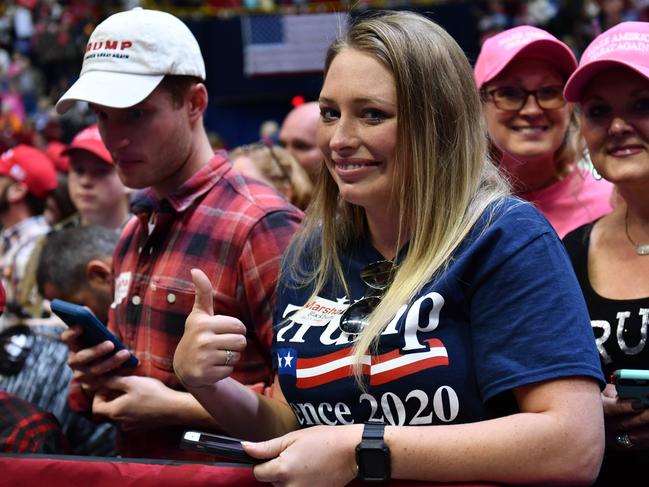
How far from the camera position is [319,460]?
1.59 meters

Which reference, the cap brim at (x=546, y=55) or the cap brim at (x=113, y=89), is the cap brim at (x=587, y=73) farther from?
the cap brim at (x=113, y=89)

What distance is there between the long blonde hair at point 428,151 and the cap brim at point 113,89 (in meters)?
0.70

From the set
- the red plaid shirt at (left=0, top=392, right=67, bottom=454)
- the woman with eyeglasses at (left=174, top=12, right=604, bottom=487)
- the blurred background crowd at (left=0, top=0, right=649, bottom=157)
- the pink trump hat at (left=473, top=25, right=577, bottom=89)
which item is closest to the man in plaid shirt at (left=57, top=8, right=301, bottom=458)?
the red plaid shirt at (left=0, top=392, right=67, bottom=454)

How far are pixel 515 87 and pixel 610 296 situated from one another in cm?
101

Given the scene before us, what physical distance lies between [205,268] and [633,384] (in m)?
1.08

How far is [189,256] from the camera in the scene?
2389 mm

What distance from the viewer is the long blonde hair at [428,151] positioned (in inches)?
67.7

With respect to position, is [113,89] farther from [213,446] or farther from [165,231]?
[213,446]

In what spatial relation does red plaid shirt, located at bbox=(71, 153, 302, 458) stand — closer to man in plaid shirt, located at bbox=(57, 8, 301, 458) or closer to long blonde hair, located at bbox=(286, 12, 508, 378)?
man in plaid shirt, located at bbox=(57, 8, 301, 458)

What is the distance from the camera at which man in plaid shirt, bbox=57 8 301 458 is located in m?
2.29

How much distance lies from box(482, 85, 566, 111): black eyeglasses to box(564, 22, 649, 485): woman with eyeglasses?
0.62 metres

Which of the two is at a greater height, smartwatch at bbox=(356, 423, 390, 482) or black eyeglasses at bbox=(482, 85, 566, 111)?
black eyeglasses at bbox=(482, 85, 566, 111)

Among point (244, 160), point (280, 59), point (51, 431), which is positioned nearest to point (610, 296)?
point (51, 431)

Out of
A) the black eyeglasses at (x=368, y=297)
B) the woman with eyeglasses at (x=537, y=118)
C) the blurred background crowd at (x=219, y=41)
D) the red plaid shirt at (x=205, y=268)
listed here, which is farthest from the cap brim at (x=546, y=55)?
the blurred background crowd at (x=219, y=41)
